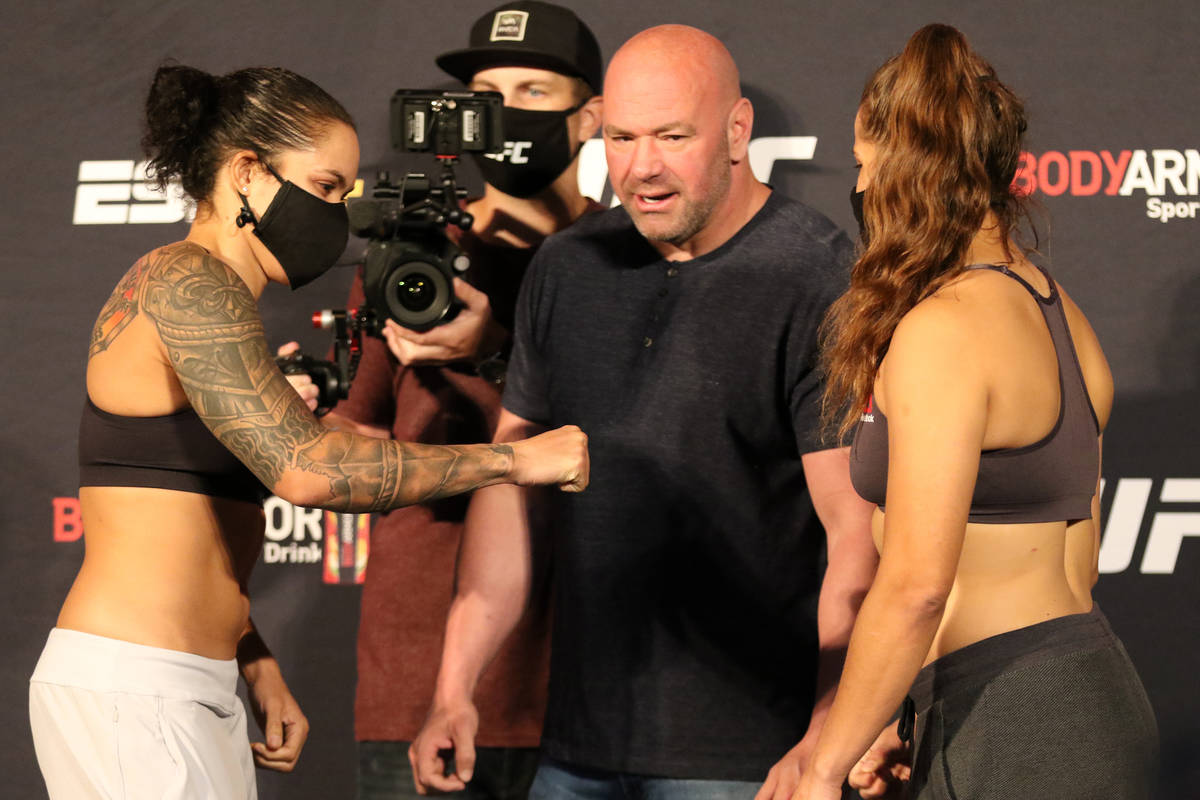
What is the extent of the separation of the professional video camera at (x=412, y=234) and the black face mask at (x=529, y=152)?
202 millimetres

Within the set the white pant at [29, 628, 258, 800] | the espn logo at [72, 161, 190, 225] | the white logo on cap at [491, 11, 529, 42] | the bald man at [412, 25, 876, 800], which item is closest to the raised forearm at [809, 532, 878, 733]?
the bald man at [412, 25, 876, 800]

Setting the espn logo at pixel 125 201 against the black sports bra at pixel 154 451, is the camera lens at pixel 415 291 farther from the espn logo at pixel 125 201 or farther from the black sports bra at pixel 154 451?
the espn logo at pixel 125 201

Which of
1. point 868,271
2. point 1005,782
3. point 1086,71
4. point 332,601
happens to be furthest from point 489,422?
point 1086,71

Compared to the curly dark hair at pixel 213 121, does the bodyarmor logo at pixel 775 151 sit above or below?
above

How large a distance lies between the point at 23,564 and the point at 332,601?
0.79 m

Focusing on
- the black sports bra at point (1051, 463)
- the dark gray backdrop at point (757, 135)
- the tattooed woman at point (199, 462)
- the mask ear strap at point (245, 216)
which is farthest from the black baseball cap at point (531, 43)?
the black sports bra at point (1051, 463)

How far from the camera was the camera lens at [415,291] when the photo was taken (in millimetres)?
2098

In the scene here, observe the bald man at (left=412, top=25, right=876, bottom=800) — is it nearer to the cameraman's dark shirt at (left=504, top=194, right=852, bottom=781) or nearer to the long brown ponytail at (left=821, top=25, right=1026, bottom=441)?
the cameraman's dark shirt at (left=504, top=194, right=852, bottom=781)

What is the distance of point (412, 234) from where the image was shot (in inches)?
83.6

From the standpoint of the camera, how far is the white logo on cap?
2455mm

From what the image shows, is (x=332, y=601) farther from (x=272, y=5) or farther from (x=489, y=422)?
(x=272, y=5)

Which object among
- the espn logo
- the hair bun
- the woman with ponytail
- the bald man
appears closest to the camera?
the woman with ponytail

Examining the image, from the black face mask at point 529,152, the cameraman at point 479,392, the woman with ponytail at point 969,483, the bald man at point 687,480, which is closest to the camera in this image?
the woman with ponytail at point 969,483

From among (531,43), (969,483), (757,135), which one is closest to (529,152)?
(531,43)
